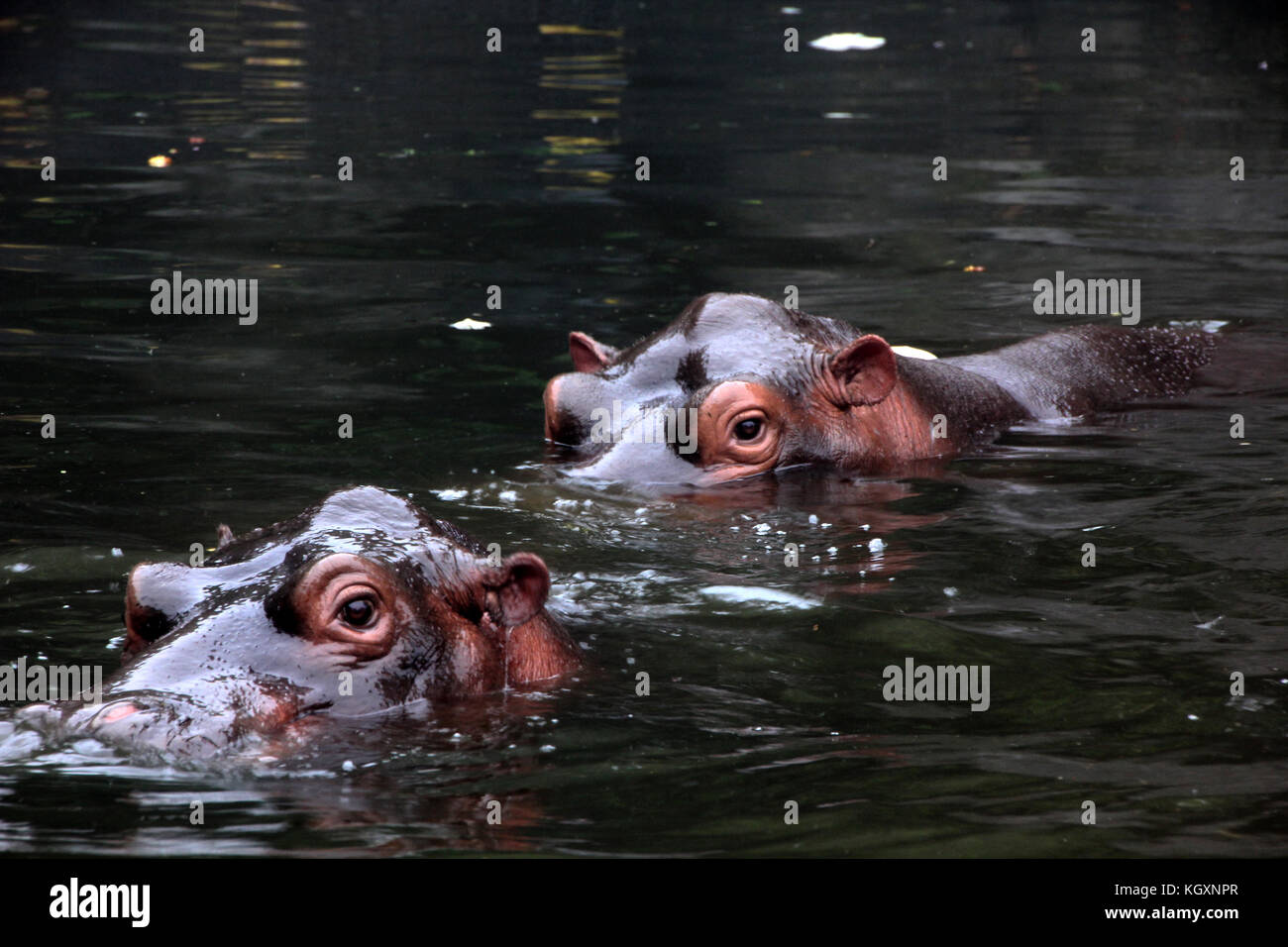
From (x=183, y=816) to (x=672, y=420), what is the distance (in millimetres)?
4477

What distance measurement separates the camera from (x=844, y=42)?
31.2 m

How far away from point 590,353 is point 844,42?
74.9 ft

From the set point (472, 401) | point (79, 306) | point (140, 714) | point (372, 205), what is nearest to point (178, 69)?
point (372, 205)

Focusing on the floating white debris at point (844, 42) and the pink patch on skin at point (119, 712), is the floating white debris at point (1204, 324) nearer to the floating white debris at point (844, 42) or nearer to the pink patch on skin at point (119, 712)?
the pink patch on skin at point (119, 712)

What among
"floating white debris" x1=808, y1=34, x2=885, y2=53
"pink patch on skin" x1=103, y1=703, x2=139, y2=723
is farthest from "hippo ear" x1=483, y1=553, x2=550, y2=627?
"floating white debris" x1=808, y1=34, x2=885, y2=53

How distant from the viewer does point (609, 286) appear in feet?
43.9

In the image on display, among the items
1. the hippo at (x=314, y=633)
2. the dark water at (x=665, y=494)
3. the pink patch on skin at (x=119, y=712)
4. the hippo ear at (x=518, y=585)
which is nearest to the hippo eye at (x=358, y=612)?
the hippo at (x=314, y=633)

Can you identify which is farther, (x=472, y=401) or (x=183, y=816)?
(x=472, y=401)

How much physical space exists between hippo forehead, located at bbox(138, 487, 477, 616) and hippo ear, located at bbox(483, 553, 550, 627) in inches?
4.5

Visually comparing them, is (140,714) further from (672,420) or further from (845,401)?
(845,401)

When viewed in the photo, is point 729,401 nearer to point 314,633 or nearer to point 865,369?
point 865,369

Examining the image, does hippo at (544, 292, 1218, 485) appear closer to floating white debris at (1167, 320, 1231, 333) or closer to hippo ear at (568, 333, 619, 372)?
hippo ear at (568, 333, 619, 372)

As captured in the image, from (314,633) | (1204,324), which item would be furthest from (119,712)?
(1204,324)
